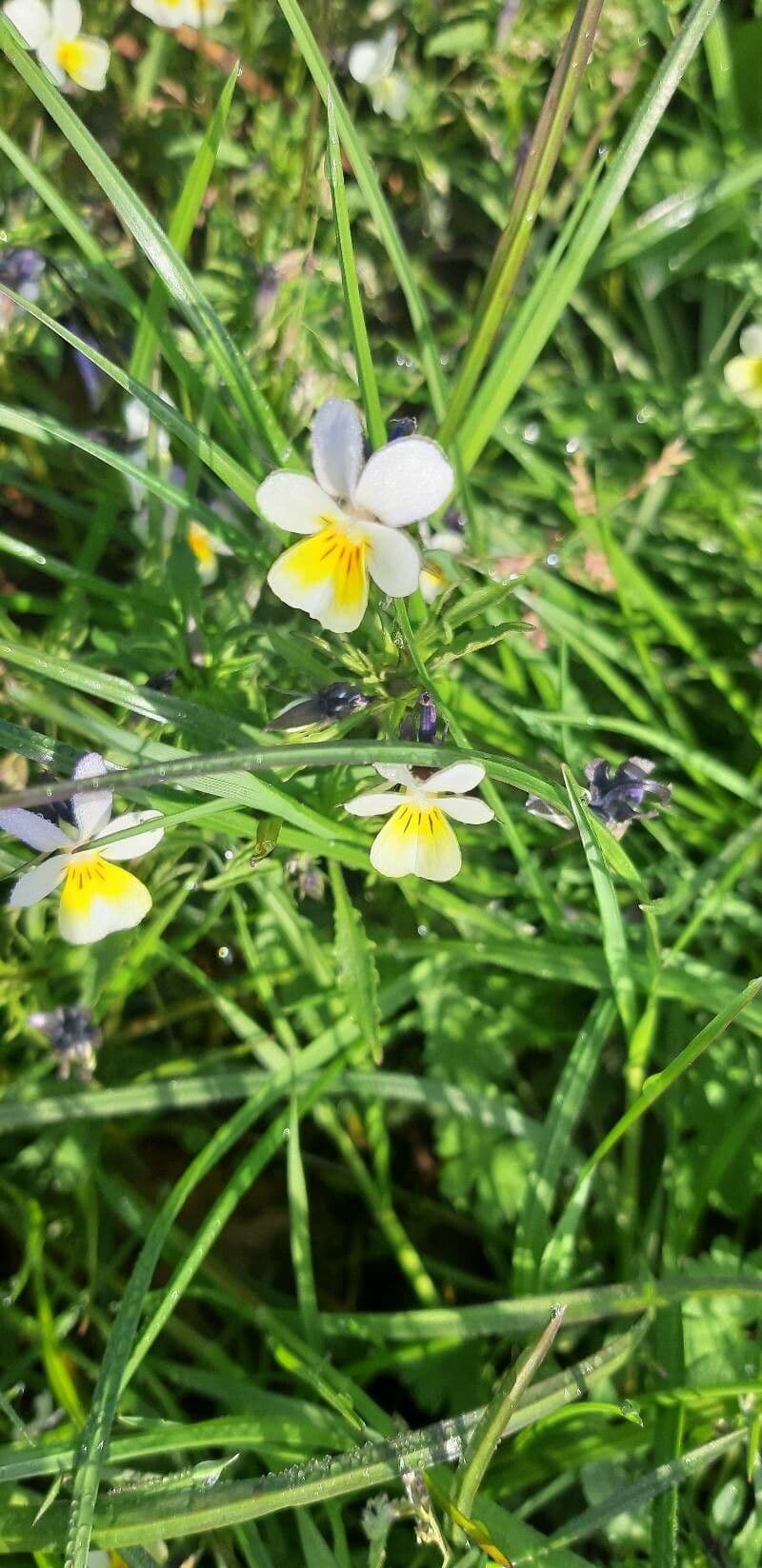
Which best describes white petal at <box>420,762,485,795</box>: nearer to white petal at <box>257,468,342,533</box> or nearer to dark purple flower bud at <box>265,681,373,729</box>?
dark purple flower bud at <box>265,681,373,729</box>

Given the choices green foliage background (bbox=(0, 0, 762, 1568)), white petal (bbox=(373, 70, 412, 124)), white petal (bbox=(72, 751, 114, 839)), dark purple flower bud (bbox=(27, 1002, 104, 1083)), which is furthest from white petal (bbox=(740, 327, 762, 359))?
dark purple flower bud (bbox=(27, 1002, 104, 1083))

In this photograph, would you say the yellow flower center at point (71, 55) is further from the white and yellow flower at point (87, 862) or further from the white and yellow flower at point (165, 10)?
the white and yellow flower at point (87, 862)

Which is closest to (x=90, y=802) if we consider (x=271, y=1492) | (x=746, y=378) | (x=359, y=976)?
(x=359, y=976)

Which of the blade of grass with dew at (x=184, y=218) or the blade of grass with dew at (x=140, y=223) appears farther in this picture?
the blade of grass with dew at (x=184, y=218)

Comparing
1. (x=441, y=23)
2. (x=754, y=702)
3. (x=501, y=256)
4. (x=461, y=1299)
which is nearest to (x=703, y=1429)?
(x=461, y=1299)

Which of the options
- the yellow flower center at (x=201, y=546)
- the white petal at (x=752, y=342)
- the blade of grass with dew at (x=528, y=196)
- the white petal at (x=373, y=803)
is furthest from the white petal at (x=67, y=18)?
the white petal at (x=373, y=803)

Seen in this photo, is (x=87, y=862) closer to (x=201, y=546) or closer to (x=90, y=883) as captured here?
(x=90, y=883)
